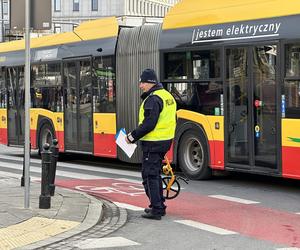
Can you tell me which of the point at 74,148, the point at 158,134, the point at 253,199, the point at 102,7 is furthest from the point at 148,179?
the point at 102,7

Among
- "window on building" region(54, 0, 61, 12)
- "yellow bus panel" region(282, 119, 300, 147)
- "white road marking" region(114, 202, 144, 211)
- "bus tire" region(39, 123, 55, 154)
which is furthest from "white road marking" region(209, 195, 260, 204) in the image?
"window on building" region(54, 0, 61, 12)

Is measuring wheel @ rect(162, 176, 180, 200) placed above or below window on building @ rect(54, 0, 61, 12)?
below

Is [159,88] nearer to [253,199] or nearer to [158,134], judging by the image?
[158,134]

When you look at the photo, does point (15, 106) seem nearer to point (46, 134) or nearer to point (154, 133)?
point (46, 134)

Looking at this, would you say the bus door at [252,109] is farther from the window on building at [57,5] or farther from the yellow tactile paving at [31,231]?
the window on building at [57,5]

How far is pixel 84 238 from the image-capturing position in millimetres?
7090

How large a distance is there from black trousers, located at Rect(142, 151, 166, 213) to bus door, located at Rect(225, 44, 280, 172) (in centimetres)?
302

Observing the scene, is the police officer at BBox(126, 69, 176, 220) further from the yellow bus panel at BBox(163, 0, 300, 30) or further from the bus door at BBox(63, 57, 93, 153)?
the bus door at BBox(63, 57, 93, 153)

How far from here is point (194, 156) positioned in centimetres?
1229

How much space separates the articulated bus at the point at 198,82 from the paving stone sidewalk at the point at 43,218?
299 cm

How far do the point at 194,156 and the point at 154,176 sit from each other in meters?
4.28

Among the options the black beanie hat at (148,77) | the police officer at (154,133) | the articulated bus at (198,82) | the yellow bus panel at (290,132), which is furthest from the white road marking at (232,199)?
the black beanie hat at (148,77)

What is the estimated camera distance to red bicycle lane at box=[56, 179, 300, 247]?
7.40m

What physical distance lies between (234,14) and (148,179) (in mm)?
4388
